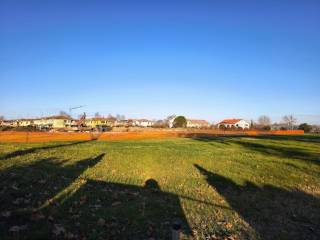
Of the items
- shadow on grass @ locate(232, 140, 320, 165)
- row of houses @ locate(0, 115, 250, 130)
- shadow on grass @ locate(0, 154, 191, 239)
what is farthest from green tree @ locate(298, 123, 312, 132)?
shadow on grass @ locate(0, 154, 191, 239)

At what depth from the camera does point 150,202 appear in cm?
941

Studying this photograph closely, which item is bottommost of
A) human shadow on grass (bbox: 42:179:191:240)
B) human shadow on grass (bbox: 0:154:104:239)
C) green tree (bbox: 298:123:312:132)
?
human shadow on grass (bbox: 42:179:191:240)

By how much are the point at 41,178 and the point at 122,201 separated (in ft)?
11.5

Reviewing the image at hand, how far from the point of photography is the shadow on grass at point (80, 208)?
668 centimetres

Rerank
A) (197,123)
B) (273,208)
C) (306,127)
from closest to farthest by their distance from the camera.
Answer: (273,208), (306,127), (197,123)

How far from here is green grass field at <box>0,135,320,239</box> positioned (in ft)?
23.2

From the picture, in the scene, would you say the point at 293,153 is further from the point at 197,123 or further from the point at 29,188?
the point at 197,123

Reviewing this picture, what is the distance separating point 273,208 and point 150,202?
138 inches

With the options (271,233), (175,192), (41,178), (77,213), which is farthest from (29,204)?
(271,233)

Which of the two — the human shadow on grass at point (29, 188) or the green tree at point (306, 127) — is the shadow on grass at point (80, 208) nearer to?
the human shadow on grass at point (29, 188)

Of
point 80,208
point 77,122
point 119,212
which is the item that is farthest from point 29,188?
point 77,122

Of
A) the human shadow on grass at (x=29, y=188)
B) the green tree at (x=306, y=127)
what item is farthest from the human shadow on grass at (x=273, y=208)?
the green tree at (x=306, y=127)

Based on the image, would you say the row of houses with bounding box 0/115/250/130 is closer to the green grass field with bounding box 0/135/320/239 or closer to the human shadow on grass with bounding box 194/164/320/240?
the green grass field with bounding box 0/135/320/239

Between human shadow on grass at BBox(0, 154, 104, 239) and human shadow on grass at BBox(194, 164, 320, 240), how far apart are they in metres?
5.05
